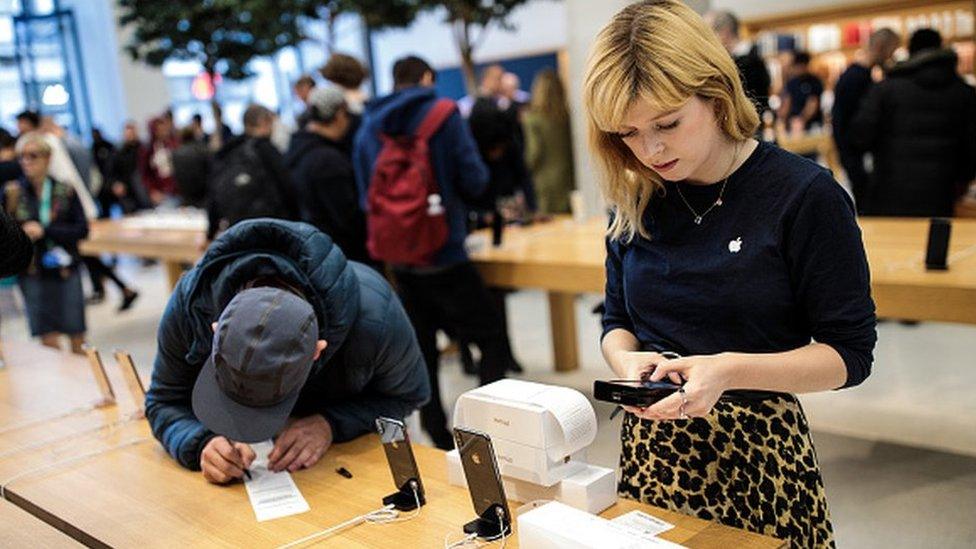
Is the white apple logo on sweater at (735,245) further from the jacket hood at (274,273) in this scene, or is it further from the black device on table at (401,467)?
the jacket hood at (274,273)

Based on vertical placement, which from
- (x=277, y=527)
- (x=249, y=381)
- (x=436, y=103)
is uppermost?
(x=436, y=103)

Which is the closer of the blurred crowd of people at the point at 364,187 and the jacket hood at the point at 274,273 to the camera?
the jacket hood at the point at 274,273

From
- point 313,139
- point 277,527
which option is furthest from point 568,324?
point 277,527

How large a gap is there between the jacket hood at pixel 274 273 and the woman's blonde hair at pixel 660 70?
2.15ft

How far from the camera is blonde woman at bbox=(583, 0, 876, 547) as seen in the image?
1.50 metres

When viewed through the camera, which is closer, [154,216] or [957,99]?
[957,99]

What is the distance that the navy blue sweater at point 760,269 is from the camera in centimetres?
151

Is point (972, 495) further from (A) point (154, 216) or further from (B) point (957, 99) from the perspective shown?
(A) point (154, 216)

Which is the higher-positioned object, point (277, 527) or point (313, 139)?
point (313, 139)

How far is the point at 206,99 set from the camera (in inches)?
611

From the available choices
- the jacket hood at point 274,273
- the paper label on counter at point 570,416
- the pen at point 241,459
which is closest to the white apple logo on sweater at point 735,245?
the paper label on counter at point 570,416

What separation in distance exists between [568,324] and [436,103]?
178 cm

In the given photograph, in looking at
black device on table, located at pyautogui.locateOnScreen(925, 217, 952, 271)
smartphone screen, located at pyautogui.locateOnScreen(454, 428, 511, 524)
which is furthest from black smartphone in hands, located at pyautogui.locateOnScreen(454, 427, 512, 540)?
black device on table, located at pyautogui.locateOnScreen(925, 217, 952, 271)

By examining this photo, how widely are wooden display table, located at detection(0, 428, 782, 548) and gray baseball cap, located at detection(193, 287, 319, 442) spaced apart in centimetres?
18
